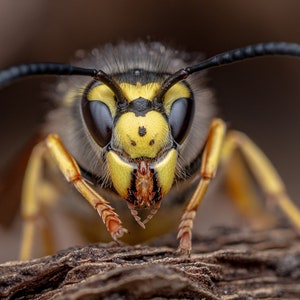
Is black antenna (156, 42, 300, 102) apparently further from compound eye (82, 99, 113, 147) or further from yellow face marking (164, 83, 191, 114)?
compound eye (82, 99, 113, 147)

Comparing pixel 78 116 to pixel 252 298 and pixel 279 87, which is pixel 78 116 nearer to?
pixel 252 298

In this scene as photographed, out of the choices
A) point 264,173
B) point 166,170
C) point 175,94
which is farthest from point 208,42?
point 166,170

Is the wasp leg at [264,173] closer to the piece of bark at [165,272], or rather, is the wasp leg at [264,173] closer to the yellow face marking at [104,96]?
the piece of bark at [165,272]

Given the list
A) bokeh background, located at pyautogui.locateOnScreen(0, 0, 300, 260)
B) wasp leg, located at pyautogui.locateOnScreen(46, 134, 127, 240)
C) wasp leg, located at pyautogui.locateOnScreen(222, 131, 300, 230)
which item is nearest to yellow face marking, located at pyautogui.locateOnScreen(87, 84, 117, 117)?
wasp leg, located at pyautogui.locateOnScreen(46, 134, 127, 240)

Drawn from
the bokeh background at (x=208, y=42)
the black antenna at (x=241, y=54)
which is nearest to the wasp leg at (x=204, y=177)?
the black antenna at (x=241, y=54)

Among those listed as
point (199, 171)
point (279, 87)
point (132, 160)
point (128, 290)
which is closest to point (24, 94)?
point (279, 87)

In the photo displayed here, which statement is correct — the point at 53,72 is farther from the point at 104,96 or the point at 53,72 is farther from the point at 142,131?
the point at 142,131

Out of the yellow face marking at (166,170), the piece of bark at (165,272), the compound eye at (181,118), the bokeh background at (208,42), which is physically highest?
the bokeh background at (208,42)
